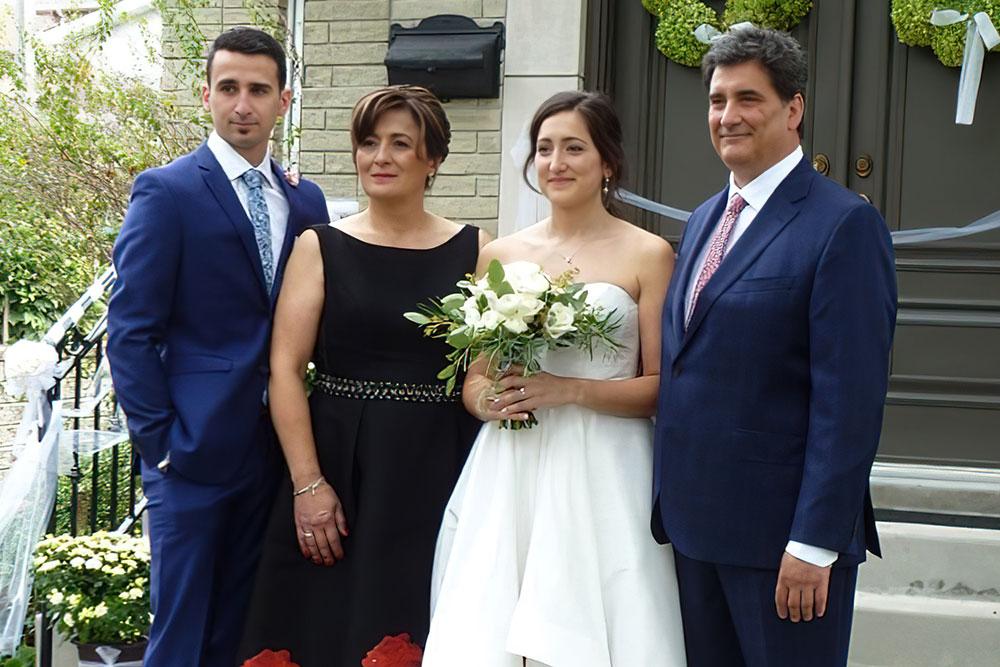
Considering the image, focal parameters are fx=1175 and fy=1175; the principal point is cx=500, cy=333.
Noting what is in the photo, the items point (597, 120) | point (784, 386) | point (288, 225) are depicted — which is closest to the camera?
point (784, 386)

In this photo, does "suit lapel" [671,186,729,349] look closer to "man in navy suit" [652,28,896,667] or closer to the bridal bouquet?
"man in navy suit" [652,28,896,667]

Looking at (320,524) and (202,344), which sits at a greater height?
(202,344)

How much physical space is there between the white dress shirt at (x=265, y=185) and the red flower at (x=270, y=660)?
1.09 m

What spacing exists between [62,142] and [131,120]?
0.65 meters

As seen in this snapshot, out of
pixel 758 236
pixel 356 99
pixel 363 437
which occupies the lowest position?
pixel 363 437

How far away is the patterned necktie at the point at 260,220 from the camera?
348 centimetres

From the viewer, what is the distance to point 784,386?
277cm

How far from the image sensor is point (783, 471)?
2.78 m

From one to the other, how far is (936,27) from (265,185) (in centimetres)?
340

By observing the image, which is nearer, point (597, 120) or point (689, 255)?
point (689, 255)

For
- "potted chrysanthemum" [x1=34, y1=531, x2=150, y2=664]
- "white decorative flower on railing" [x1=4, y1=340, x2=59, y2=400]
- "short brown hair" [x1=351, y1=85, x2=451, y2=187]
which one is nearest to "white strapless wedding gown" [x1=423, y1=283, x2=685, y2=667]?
"short brown hair" [x1=351, y1=85, x2=451, y2=187]

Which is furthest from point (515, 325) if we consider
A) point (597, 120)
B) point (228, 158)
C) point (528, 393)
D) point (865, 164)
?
point (865, 164)

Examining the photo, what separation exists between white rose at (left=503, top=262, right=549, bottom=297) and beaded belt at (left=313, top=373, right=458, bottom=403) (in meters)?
0.51

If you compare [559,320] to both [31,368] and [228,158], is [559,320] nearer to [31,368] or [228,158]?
[228,158]
